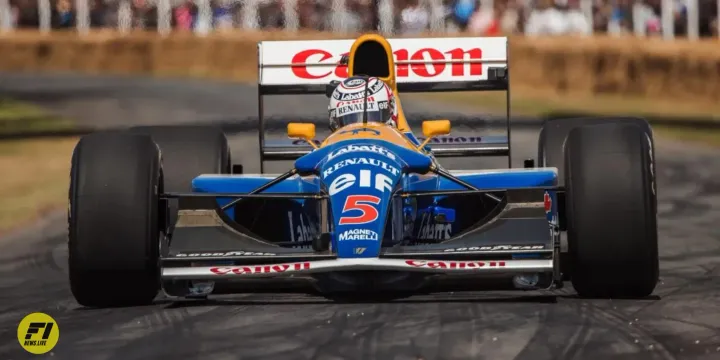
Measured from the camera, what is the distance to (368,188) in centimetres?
952

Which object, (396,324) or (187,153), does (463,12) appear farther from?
(396,324)

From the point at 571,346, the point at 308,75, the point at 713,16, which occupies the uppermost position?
the point at 713,16

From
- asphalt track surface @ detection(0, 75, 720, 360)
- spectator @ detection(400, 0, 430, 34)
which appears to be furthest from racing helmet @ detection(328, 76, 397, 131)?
spectator @ detection(400, 0, 430, 34)

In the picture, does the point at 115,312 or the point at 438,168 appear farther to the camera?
the point at 438,168

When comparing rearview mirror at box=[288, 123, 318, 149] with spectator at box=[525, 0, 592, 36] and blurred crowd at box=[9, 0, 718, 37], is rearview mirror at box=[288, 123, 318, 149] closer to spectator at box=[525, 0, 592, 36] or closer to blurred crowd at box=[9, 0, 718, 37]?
blurred crowd at box=[9, 0, 718, 37]

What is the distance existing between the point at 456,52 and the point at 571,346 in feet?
17.7

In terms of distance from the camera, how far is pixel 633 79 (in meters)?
30.5

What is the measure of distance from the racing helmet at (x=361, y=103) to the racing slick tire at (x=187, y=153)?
127 centimetres

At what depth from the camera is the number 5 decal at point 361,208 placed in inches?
366

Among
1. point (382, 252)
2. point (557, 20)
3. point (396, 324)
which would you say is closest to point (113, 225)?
point (382, 252)

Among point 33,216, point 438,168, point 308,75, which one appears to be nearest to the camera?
point 438,168

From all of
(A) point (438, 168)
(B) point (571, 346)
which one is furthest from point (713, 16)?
(B) point (571, 346)

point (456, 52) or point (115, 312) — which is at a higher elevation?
point (456, 52)

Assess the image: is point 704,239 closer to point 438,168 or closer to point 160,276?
point 438,168
